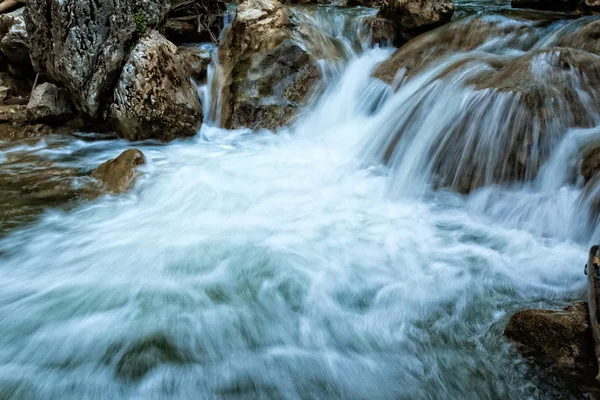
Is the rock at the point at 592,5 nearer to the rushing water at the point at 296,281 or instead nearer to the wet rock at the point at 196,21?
the rushing water at the point at 296,281

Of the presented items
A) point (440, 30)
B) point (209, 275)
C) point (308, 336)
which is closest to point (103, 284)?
point (209, 275)

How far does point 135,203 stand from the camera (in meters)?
4.91

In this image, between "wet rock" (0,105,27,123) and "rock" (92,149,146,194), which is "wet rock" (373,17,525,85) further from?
"wet rock" (0,105,27,123)

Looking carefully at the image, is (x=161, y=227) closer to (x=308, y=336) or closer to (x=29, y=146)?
(x=308, y=336)

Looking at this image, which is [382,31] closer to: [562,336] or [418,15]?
[418,15]

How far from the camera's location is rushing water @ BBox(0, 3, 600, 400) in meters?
2.56

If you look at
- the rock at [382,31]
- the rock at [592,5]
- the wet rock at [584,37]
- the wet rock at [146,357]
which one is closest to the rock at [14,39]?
the rock at [382,31]

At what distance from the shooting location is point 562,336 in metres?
2.31

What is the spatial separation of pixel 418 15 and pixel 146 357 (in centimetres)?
754

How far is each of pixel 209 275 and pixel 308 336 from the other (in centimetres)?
116

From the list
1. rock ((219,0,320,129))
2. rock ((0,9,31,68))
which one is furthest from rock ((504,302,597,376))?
rock ((0,9,31,68))

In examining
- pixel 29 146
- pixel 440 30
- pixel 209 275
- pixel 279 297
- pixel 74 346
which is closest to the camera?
pixel 74 346

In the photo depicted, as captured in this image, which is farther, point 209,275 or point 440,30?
point 440,30

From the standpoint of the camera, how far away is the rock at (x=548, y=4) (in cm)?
787
